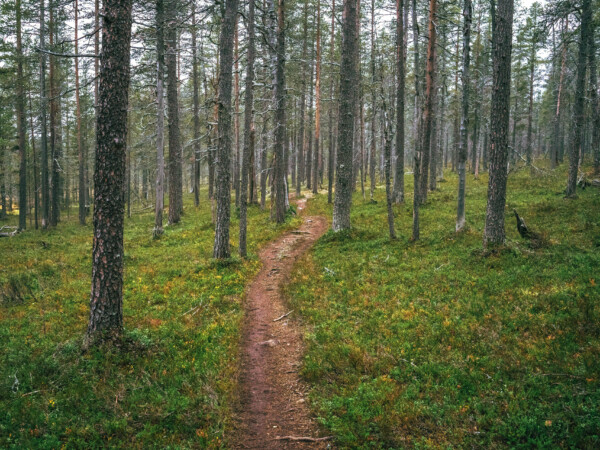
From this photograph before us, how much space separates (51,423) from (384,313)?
249 inches

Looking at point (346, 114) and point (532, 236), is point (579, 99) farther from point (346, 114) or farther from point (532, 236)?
point (346, 114)

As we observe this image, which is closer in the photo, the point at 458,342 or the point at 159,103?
the point at 458,342

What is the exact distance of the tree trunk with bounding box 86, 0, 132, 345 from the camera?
613 centimetres

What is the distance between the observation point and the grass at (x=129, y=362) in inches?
186

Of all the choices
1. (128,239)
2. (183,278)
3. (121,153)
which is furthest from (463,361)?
(128,239)

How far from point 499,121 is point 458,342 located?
734 cm

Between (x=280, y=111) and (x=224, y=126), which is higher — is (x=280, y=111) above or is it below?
above

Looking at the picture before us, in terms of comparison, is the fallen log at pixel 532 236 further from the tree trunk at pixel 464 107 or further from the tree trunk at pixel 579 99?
the tree trunk at pixel 579 99

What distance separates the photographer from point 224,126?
12.1 m

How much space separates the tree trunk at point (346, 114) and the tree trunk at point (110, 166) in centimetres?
955

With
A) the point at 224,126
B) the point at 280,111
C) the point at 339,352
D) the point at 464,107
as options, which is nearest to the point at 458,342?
the point at 339,352

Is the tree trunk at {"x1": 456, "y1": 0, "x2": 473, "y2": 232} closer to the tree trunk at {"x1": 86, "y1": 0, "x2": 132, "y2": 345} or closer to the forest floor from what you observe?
the forest floor

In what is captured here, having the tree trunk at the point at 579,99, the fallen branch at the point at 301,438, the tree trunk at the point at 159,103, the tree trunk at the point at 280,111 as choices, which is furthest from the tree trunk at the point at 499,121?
the tree trunk at the point at 159,103

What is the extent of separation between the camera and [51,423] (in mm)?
4672
